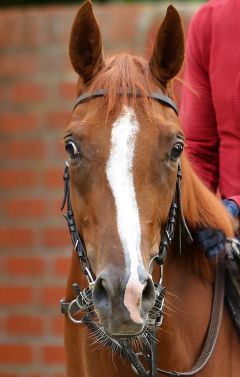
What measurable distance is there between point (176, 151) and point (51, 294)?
329cm

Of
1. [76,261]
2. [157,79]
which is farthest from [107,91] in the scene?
[76,261]

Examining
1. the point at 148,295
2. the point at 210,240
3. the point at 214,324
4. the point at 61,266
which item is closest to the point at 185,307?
the point at 214,324

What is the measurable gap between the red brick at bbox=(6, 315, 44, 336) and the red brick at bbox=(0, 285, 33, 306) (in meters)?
0.09

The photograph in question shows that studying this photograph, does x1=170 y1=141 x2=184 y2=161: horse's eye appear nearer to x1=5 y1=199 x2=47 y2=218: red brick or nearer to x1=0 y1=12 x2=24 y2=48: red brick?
x1=5 y1=199 x2=47 y2=218: red brick

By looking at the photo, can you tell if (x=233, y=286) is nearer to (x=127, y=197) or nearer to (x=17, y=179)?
(x=127, y=197)

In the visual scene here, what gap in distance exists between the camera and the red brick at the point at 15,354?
235 inches

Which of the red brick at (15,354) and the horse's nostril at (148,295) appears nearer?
the horse's nostril at (148,295)

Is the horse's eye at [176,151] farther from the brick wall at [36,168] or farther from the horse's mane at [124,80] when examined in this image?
the brick wall at [36,168]

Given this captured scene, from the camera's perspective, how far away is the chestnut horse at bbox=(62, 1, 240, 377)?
8.45 ft

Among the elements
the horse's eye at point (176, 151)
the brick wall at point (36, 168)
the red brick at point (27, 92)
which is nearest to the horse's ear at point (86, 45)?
the horse's eye at point (176, 151)

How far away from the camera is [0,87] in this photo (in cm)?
604

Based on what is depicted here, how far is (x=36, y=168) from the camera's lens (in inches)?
237

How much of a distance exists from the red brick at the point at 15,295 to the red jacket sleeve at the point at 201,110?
2652 millimetres

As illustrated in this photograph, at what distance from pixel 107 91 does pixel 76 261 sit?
1.86 ft
